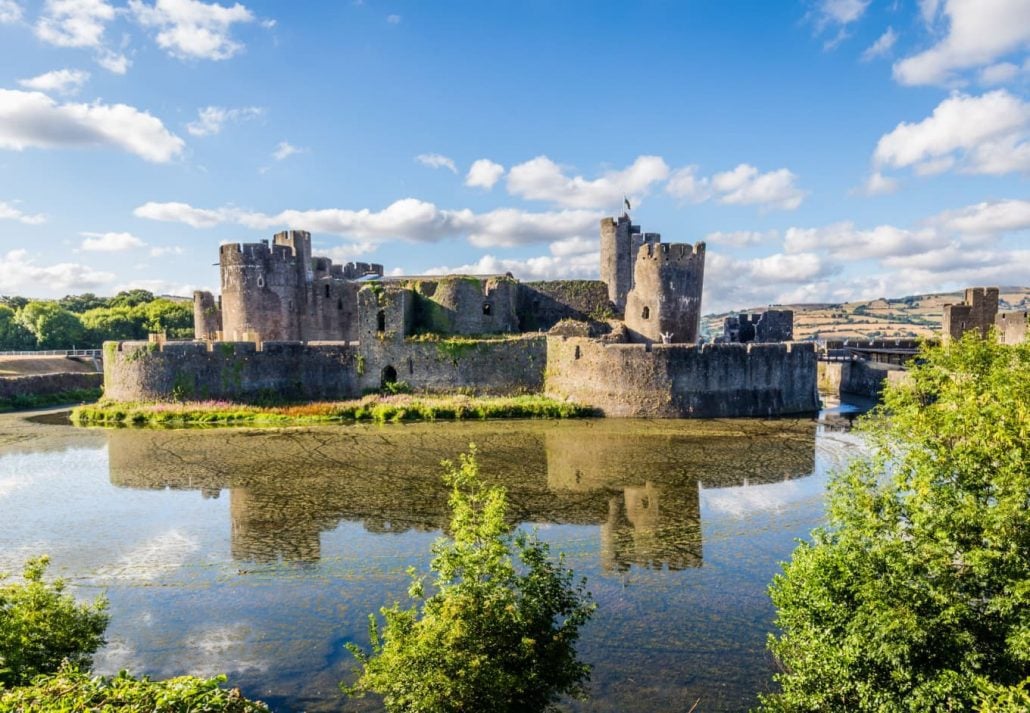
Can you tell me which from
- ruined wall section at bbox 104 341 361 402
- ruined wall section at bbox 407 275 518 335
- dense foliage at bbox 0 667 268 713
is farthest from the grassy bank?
dense foliage at bbox 0 667 268 713

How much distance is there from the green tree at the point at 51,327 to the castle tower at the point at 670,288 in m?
52.6

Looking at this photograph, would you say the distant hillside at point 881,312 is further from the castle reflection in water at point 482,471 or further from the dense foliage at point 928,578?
the dense foliage at point 928,578

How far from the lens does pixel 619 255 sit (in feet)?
120

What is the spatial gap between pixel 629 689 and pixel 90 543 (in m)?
11.5

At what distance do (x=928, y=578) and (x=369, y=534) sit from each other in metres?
10.1

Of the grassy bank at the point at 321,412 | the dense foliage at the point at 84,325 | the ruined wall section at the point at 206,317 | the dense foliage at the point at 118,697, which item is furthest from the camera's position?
the dense foliage at the point at 84,325

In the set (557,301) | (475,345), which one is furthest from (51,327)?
(557,301)

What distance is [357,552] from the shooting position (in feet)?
40.2

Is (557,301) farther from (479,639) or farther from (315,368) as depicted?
(479,639)

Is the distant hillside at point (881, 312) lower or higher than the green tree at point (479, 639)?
higher

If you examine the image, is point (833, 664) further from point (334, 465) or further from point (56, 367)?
point (56, 367)

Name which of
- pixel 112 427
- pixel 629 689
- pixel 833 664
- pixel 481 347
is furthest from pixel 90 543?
pixel 481 347

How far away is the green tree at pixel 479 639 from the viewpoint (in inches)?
237

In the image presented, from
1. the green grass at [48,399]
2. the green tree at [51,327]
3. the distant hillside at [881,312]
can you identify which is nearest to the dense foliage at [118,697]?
the green grass at [48,399]
